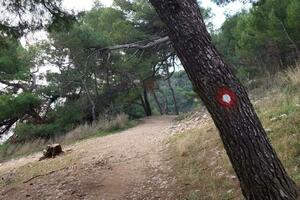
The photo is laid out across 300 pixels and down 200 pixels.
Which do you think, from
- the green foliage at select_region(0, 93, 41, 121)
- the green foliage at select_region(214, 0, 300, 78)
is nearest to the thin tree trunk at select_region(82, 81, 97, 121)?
the green foliage at select_region(0, 93, 41, 121)

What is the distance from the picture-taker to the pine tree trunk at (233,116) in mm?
3428

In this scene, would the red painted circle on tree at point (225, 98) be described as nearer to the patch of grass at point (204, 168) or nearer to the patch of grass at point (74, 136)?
the patch of grass at point (204, 168)

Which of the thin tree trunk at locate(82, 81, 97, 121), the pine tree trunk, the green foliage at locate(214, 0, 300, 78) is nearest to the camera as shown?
the pine tree trunk

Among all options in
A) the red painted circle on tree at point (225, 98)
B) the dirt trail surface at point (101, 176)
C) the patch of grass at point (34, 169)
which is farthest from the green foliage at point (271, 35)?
the red painted circle on tree at point (225, 98)

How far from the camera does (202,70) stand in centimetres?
349

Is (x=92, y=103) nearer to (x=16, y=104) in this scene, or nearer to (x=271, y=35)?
(x=16, y=104)

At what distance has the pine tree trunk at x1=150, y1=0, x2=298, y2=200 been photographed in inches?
135

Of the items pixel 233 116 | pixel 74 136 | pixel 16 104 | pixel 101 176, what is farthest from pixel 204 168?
pixel 16 104

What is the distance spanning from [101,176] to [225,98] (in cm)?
385

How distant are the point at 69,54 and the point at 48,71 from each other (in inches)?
88.7

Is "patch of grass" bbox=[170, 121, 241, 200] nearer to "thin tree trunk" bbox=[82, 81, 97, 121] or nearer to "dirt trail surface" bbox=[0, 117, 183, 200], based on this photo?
"dirt trail surface" bbox=[0, 117, 183, 200]

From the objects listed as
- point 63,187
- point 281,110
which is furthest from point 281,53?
point 63,187

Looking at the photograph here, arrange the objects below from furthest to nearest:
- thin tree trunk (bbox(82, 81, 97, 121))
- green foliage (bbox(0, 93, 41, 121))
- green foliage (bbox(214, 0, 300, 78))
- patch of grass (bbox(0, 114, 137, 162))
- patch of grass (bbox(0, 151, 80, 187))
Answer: thin tree trunk (bbox(82, 81, 97, 121)), green foliage (bbox(0, 93, 41, 121)), patch of grass (bbox(0, 114, 137, 162)), green foliage (bbox(214, 0, 300, 78)), patch of grass (bbox(0, 151, 80, 187))

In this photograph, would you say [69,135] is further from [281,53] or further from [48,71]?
[281,53]
